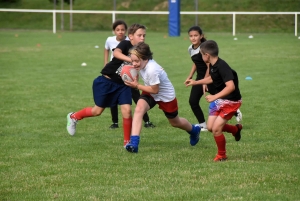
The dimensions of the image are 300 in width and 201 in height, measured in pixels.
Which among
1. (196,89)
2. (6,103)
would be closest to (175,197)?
(196,89)

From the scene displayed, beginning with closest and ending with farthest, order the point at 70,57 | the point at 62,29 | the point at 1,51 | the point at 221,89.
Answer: the point at 221,89 < the point at 70,57 < the point at 1,51 < the point at 62,29

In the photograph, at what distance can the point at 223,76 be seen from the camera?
7.24 meters

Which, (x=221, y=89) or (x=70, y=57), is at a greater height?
(x=221, y=89)

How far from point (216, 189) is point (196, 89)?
395 centimetres

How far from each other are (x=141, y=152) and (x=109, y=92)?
1.16 meters

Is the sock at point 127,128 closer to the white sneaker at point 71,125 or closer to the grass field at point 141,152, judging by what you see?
the grass field at point 141,152

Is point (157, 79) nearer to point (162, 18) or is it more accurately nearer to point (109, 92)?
point (109, 92)

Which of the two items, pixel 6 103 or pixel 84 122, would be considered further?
pixel 6 103

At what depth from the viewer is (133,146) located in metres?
7.96

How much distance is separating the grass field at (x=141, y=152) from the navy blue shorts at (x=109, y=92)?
0.59 metres

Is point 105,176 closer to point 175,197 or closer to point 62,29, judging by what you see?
point 175,197

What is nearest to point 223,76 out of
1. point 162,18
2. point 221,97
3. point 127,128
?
point 221,97

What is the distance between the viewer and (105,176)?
6746 mm

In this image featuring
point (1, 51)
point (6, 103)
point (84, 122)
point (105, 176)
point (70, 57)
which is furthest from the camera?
point (1, 51)
